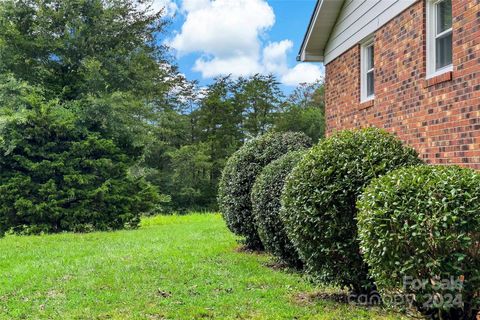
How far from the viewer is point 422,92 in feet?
19.9

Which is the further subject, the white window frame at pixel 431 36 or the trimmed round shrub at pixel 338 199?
the white window frame at pixel 431 36

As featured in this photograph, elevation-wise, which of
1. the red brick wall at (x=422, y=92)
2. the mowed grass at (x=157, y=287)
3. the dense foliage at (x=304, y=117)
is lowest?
the mowed grass at (x=157, y=287)

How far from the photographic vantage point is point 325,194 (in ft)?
15.8

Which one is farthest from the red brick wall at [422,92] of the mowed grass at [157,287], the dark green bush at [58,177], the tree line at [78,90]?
the tree line at [78,90]

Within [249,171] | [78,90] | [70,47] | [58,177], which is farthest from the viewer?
[78,90]

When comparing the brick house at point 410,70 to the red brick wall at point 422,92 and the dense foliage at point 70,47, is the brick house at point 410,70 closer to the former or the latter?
the red brick wall at point 422,92

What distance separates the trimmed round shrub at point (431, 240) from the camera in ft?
11.1

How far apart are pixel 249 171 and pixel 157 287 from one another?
9.81 feet

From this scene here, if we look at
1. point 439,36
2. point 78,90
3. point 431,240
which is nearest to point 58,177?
point 78,90

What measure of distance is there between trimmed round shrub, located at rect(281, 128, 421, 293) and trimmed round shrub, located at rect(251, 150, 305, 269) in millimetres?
1347

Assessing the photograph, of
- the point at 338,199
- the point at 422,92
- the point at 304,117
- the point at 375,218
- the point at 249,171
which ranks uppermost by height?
the point at 304,117

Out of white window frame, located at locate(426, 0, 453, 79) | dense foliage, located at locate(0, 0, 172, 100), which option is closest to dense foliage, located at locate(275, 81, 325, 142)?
dense foliage, located at locate(0, 0, 172, 100)

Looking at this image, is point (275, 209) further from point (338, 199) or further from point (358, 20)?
point (358, 20)

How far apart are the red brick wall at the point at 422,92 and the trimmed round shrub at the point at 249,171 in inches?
54.8
